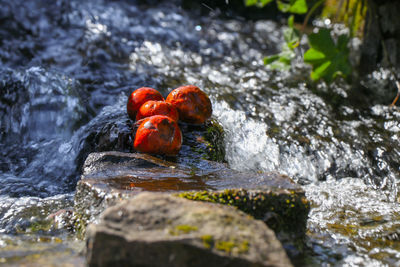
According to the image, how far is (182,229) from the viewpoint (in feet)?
5.16

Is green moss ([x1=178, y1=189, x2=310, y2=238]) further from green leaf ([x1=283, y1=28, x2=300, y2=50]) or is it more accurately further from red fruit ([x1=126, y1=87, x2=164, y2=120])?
green leaf ([x1=283, y1=28, x2=300, y2=50])

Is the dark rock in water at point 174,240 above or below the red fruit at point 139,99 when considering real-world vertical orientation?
below

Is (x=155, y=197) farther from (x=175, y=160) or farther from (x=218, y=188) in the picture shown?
(x=175, y=160)

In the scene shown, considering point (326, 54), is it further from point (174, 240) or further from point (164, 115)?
point (174, 240)

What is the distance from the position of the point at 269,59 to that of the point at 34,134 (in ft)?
8.16

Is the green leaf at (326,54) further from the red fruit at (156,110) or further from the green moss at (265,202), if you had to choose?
the green moss at (265,202)

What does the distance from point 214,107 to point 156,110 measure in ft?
4.95

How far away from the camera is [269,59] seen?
15.1ft

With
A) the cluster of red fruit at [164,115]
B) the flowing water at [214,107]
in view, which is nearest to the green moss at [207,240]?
the flowing water at [214,107]

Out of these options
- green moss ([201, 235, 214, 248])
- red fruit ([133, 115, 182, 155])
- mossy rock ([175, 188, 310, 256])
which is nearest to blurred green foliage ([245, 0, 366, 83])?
red fruit ([133, 115, 182, 155])

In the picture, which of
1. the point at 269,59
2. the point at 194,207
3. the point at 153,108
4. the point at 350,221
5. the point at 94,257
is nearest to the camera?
the point at 94,257

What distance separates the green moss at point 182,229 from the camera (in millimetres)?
1554

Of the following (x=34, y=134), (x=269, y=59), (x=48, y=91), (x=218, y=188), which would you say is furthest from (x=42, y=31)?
(x=218, y=188)

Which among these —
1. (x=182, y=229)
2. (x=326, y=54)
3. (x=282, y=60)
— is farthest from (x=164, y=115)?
(x=326, y=54)
